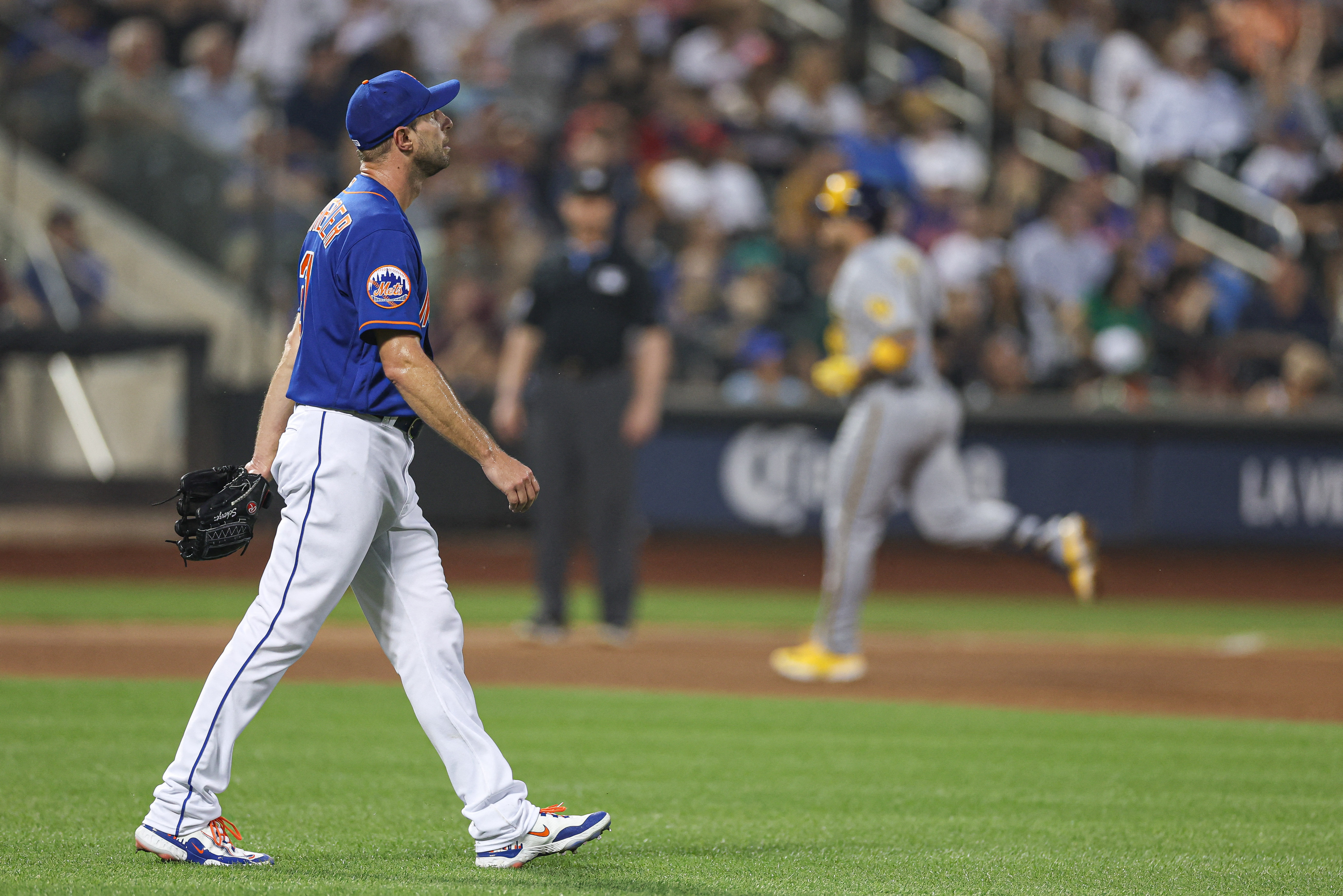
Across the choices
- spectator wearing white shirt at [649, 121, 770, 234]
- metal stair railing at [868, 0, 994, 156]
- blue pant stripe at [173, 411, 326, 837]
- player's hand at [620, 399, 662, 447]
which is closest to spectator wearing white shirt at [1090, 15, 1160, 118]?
metal stair railing at [868, 0, 994, 156]

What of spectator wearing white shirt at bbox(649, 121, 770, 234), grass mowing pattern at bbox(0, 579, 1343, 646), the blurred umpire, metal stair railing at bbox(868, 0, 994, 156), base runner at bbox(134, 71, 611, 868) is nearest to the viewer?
base runner at bbox(134, 71, 611, 868)

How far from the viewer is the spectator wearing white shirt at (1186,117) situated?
18047mm

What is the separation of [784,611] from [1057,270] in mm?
5552

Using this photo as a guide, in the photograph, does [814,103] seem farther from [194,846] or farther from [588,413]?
[194,846]

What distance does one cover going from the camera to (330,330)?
170 inches

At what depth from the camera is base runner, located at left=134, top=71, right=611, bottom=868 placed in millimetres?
4207

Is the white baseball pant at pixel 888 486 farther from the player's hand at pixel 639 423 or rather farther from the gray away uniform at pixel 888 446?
the player's hand at pixel 639 423

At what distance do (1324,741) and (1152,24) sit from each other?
14183 mm

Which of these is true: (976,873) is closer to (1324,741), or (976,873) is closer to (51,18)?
(1324,741)

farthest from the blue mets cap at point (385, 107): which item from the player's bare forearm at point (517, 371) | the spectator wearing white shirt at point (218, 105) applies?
the spectator wearing white shirt at point (218, 105)

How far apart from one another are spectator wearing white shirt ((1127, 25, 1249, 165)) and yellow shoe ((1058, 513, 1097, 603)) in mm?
10682

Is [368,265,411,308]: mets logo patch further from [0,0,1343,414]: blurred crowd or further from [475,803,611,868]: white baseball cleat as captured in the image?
[0,0,1343,414]: blurred crowd

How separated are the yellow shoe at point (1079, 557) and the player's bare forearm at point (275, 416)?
480 cm

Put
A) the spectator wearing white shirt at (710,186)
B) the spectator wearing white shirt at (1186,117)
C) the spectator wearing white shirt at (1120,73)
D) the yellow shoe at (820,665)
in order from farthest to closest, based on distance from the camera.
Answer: the spectator wearing white shirt at (1120,73) < the spectator wearing white shirt at (1186,117) < the spectator wearing white shirt at (710,186) < the yellow shoe at (820,665)
